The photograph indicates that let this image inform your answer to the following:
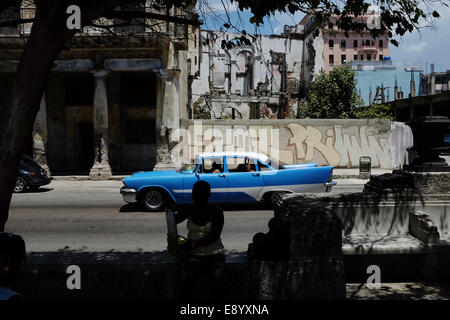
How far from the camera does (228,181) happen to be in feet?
36.8

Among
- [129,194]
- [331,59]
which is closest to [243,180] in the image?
[129,194]

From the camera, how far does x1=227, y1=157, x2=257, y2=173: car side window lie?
37.3ft

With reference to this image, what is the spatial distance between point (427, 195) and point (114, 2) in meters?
5.47

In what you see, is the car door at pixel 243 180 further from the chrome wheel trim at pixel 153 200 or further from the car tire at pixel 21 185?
the car tire at pixel 21 185

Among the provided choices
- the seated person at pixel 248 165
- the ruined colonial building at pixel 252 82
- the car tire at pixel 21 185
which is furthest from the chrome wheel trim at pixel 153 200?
the ruined colonial building at pixel 252 82

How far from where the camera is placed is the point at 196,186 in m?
4.14

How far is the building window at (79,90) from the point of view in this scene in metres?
23.7

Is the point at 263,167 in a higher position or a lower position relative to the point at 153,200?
higher

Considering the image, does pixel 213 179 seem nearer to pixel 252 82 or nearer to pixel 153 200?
pixel 153 200

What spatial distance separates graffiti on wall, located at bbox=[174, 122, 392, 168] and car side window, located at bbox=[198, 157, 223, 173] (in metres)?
9.62

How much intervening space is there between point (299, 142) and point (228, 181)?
10.5 meters

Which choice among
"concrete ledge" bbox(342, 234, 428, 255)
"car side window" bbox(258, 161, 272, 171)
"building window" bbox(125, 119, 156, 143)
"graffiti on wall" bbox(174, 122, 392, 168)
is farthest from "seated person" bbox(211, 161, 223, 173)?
"building window" bbox(125, 119, 156, 143)
